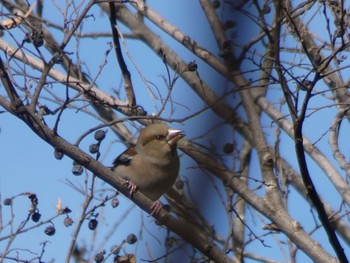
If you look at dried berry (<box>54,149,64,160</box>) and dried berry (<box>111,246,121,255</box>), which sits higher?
dried berry (<box>111,246,121,255</box>)

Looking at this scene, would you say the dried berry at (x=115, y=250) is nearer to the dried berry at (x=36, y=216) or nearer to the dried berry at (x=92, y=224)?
the dried berry at (x=92, y=224)

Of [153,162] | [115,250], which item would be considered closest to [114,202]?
[115,250]

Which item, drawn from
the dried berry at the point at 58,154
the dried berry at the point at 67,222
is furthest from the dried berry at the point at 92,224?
the dried berry at the point at 58,154

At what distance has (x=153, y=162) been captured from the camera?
18.4 ft

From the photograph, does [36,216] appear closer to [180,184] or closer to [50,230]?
[50,230]

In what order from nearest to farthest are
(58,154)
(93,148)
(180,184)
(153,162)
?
(180,184) < (58,154) < (93,148) < (153,162)

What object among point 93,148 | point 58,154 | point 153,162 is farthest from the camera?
point 153,162

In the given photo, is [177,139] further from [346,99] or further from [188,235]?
[188,235]

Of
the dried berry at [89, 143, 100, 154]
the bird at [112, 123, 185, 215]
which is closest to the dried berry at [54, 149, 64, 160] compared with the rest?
the dried berry at [89, 143, 100, 154]

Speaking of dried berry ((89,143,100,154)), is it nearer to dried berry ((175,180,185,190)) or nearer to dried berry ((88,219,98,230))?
dried berry ((88,219,98,230))

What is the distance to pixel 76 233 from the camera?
15.9 feet

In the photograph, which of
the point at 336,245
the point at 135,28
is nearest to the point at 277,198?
the point at 336,245

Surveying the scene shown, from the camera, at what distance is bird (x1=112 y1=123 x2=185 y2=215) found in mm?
5449

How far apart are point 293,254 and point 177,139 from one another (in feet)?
4.44
